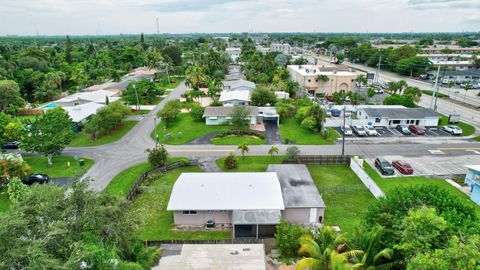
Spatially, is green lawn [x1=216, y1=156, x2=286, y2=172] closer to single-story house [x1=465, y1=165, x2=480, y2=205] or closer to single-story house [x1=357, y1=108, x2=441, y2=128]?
single-story house [x1=465, y1=165, x2=480, y2=205]

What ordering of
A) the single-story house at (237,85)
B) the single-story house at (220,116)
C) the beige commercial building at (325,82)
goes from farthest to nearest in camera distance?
the single-story house at (237,85), the beige commercial building at (325,82), the single-story house at (220,116)

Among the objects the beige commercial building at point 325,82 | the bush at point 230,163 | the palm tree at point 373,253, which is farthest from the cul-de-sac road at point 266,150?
the beige commercial building at point 325,82

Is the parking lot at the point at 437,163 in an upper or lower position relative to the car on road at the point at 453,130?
lower

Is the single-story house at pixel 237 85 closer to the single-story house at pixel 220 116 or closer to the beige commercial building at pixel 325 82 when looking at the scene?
the beige commercial building at pixel 325 82

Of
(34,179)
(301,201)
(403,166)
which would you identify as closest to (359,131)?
(403,166)

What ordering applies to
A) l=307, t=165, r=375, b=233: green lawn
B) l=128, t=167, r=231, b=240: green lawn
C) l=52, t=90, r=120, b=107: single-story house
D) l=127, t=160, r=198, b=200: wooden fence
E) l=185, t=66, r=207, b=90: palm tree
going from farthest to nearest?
l=185, t=66, r=207, b=90: palm tree
l=52, t=90, r=120, b=107: single-story house
l=127, t=160, r=198, b=200: wooden fence
l=307, t=165, r=375, b=233: green lawn
l=128, t=167, r=231, b=240: green lawn

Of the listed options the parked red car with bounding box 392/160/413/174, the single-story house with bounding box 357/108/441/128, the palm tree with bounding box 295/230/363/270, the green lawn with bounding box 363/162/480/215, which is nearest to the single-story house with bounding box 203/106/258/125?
the single-story house with bounding box 357/108/441/128
